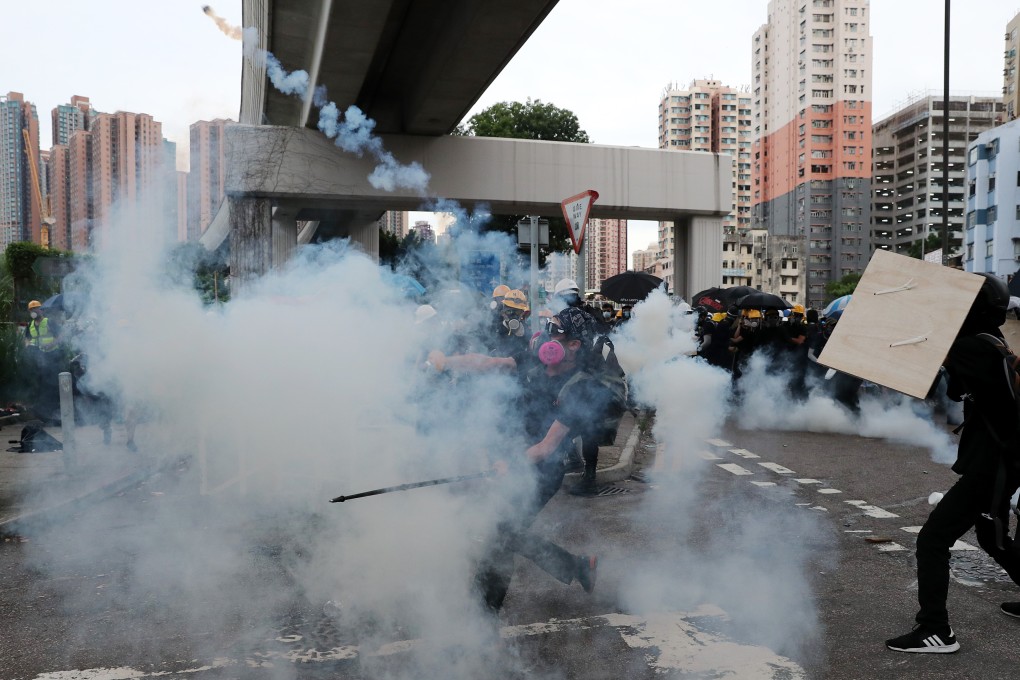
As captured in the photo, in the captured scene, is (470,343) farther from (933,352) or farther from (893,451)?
(893,451)

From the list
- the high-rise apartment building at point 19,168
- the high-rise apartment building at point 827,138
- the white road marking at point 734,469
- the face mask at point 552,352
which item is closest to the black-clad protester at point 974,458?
the face mask at point 552,352

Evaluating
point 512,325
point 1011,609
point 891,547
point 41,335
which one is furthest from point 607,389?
point 41,335

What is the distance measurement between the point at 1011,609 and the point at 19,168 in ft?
22.7

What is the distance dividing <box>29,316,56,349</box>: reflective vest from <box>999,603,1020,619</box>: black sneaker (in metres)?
8.74

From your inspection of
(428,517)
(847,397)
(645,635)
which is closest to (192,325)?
(428,517)

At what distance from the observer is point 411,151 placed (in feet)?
49.1

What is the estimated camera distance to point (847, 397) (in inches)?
408

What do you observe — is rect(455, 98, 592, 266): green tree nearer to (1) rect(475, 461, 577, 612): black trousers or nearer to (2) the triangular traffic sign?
(2) the triangular traffic sign

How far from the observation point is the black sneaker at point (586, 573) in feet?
12.5

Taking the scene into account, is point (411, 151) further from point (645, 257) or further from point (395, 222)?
point (645, 257)

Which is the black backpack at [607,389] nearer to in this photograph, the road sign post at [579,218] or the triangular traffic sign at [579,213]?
the road sign post at [579,218]

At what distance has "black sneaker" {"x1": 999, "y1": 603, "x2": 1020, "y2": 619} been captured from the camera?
A: 146 inches

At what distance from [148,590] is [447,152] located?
11999mm

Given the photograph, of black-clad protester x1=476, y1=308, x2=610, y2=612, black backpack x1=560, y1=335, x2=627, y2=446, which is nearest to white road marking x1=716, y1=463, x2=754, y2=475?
black backpack x1=560, y1=335, x2=627, y2=446
